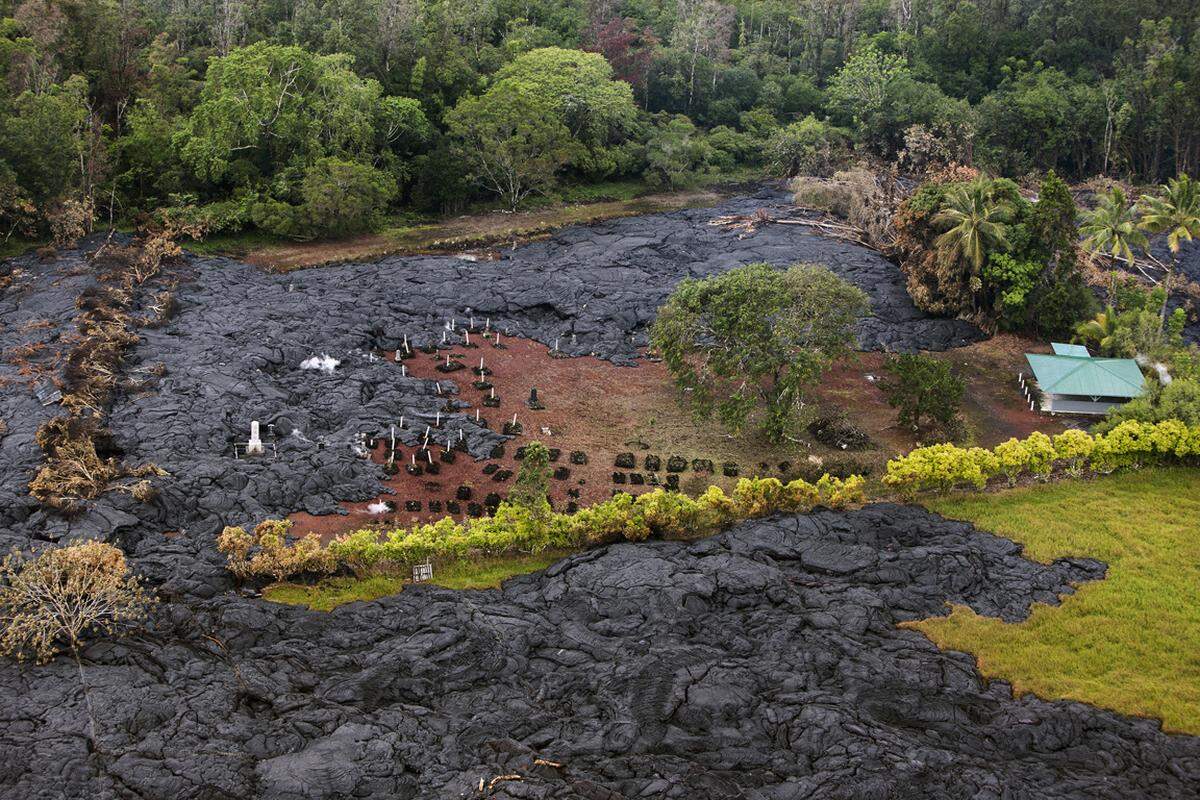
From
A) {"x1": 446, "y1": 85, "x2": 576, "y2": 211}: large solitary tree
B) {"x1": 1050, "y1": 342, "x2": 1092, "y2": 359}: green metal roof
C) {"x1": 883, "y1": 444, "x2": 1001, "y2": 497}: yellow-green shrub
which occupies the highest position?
{"x1": 446, "y1": 85, "x2": 576, "y2": 211}: large solitary tree

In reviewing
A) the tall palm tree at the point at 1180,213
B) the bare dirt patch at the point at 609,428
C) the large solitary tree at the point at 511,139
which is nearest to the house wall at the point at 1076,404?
the bare dirt patch at the point at 609,428

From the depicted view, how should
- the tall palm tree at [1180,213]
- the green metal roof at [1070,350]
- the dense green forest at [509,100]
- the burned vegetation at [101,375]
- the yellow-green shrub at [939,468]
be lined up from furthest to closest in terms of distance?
the dense green forest at [509,100], the tall palm tree at [1180,213], the green metal roof at [1070,350], the yellow-green shrub at [939,468], the burned vegetation at [101,375]

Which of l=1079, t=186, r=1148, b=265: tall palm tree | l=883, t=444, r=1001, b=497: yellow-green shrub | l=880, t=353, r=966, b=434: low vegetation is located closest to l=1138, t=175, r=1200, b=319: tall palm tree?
l=1079, t=186, r=1148, b=265: tall palm tree

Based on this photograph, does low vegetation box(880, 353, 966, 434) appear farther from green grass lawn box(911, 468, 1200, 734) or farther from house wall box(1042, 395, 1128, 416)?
green grass lawn box(911, 468, 1200, 734)

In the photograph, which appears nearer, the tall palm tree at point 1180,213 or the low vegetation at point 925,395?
the low vegetation at point 925,395

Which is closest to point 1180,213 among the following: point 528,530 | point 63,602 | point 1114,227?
point 1114,227

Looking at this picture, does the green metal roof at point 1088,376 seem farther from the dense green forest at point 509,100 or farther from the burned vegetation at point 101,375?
the burned vegetation at point 101,375

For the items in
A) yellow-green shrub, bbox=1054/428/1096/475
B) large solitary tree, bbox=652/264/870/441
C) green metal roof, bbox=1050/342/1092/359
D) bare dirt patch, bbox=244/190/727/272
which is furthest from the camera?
bare dirt patch, bbox=244/190/727/272
